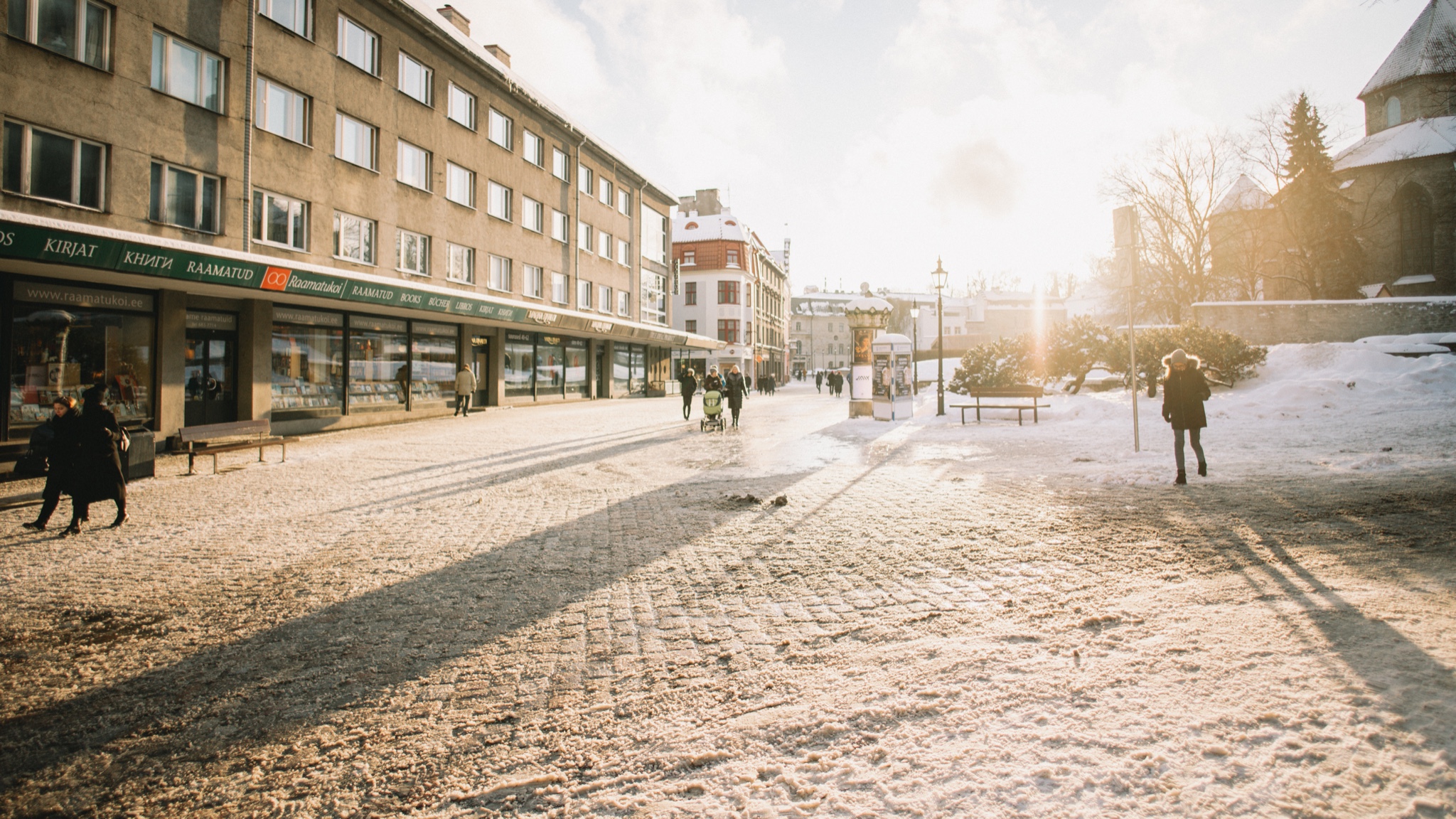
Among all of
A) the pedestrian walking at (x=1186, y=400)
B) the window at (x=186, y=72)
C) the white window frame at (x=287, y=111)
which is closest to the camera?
the pedestrian walking at (x=1186, y=400)

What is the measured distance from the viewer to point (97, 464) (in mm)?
7406

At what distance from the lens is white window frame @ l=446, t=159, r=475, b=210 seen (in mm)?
22812

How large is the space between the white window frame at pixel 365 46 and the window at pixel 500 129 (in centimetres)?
517

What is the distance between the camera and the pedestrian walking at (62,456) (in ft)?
24.0

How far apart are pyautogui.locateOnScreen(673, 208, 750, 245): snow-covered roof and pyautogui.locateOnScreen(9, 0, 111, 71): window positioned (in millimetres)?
48134

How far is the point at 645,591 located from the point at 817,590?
4.11ft

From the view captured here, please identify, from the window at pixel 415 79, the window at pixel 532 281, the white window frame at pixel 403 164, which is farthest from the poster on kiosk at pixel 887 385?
the window at pixel 415 79

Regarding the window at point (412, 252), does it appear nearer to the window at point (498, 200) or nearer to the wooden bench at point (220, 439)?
the window at point (498, 200)

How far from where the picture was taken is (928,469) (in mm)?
10984

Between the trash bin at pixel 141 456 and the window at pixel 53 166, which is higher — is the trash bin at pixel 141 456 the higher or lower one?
the lower one

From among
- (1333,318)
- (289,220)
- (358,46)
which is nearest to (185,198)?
(289,220)

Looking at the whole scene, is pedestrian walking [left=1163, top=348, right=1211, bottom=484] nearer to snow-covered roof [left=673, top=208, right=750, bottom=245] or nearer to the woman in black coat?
the woman in black coat

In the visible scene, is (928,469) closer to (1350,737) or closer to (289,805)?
(1350,737)

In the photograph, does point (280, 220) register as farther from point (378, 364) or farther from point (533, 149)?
point (533, 149)
